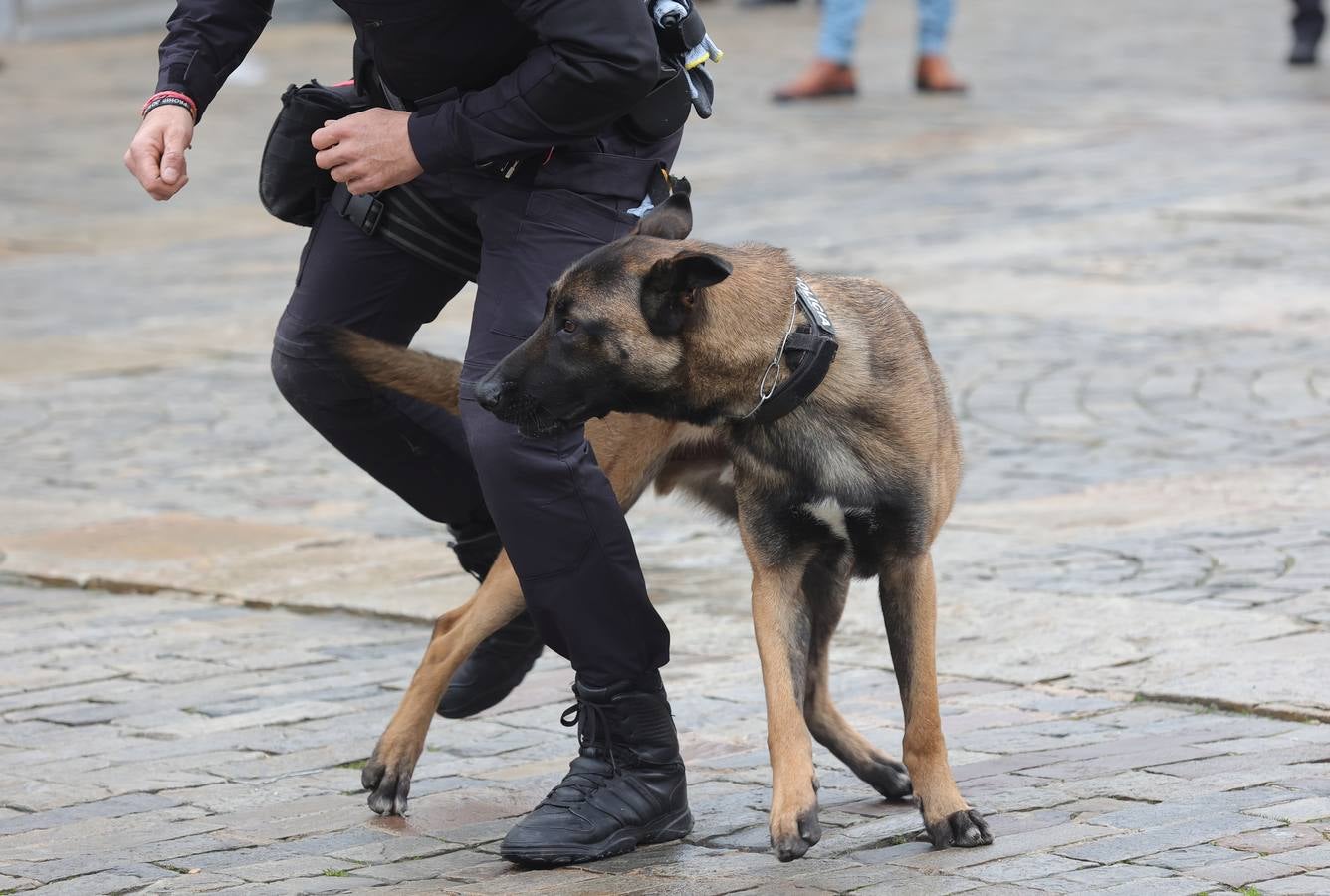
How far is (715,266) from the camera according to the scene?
12.3ft

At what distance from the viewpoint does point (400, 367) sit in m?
4.49

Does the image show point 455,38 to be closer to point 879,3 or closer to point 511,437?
point 511,437

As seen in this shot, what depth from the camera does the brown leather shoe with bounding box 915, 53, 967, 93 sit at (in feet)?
59.3

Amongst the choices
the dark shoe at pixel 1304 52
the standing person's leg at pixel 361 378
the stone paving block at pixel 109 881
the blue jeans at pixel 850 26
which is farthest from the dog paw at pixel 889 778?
the dark shoe at pixel 1304 52

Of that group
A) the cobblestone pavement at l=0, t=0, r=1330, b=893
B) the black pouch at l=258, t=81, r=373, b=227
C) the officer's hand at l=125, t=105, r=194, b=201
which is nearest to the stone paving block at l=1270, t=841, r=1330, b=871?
the cobblestone pavement at l=0, t=0, r=1330, b=893

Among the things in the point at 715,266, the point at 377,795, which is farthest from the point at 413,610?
the point at 715,266

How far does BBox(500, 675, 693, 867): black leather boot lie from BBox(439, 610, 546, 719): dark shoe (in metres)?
0.50

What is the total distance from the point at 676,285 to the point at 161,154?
1.25m

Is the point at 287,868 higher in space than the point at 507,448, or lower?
lower

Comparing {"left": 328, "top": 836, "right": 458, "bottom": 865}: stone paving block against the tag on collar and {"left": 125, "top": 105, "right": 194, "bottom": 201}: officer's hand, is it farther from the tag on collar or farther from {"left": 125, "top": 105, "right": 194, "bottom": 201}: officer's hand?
{"left": 125, "top": 105, "right": 194, "bottom": 201}: officer's hand

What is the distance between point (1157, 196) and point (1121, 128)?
2.94 metres

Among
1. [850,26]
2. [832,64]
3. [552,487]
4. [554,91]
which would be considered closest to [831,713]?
[552,487]

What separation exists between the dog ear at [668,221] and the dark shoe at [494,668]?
108 centimetres

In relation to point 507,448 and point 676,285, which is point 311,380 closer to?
point 507,448
